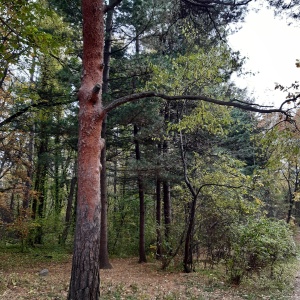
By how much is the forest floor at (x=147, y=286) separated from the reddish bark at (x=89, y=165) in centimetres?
191

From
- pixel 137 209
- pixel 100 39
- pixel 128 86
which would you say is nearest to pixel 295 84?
pixel 100 39

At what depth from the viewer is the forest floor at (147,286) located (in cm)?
545

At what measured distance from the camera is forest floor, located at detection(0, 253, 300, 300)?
5.45 m

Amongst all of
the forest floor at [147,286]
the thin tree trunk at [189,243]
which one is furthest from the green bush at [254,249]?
the thin tree trunk at [189,243]

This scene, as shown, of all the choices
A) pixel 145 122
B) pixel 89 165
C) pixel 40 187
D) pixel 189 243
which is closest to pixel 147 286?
pixel 189 243

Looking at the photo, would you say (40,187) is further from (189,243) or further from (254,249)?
(254,249)

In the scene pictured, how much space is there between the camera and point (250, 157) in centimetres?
1645

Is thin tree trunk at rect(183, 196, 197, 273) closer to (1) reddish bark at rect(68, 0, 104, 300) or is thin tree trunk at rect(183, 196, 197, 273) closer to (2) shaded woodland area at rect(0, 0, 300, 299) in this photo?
(2) shaded woodland area at rect(0, 0, 300, 299)

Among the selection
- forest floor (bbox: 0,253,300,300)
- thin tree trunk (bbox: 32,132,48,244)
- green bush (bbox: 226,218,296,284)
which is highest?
thin tree trunk (bbox: 32,132,48,244)

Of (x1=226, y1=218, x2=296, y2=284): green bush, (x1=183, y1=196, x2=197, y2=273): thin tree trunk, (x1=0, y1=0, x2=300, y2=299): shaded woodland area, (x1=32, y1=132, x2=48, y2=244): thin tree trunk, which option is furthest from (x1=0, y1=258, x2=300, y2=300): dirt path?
(x1=32, y1=132, x2=48, y2=244): thin tree trunk

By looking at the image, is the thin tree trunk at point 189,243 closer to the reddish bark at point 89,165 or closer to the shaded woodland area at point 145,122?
the shaded woodland area at point 145,122

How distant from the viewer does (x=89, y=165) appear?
148 inches

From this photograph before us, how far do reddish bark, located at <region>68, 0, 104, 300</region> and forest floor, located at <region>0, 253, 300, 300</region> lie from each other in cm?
191

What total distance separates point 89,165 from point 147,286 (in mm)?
4380
